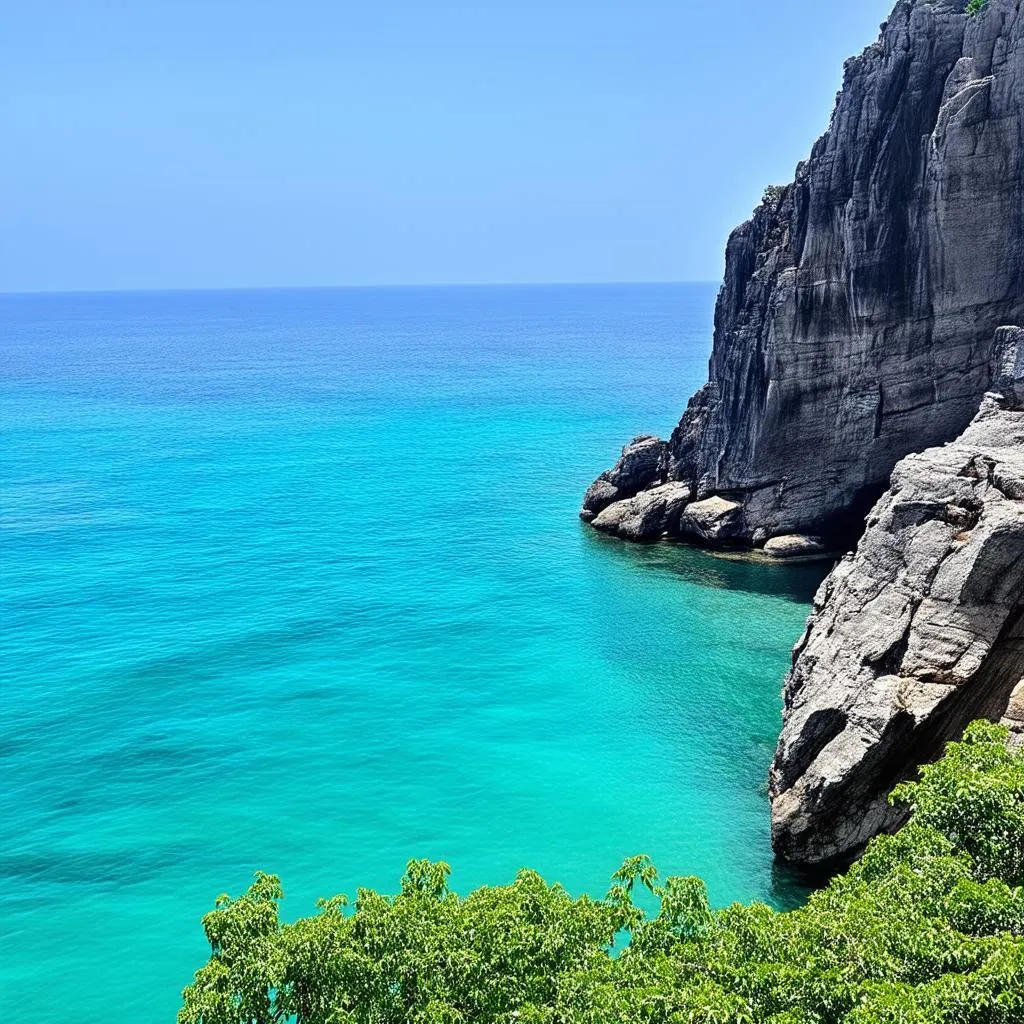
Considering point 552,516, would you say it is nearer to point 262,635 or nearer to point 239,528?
point 239,528

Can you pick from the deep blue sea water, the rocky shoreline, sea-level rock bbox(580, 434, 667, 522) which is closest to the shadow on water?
the deep blue sea water

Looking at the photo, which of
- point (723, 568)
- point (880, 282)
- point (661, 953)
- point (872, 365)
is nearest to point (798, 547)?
point (723, 568)

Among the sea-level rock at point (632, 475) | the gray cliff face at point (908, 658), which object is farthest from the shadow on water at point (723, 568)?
the gray cliff face at point (908, 658)

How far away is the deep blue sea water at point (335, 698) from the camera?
34719 mm

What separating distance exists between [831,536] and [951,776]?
146 feet

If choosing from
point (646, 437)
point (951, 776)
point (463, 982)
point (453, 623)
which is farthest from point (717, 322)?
point (463, 982)

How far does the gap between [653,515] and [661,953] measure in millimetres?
53487

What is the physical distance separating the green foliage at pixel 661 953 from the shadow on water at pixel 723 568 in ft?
127

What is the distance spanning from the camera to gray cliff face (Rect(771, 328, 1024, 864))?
33.2m

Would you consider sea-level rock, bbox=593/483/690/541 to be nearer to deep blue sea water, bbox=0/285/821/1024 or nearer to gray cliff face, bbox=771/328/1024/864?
deep blue sea water, bbox=0/285/821/1024

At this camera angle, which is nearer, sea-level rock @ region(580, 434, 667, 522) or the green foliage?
the green foliage

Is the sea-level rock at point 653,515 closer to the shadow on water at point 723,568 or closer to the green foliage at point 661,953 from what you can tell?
the shadow on water at point 723,568

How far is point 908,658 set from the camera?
34.2m

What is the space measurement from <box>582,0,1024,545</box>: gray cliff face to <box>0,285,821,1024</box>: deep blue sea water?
726 centimetres
